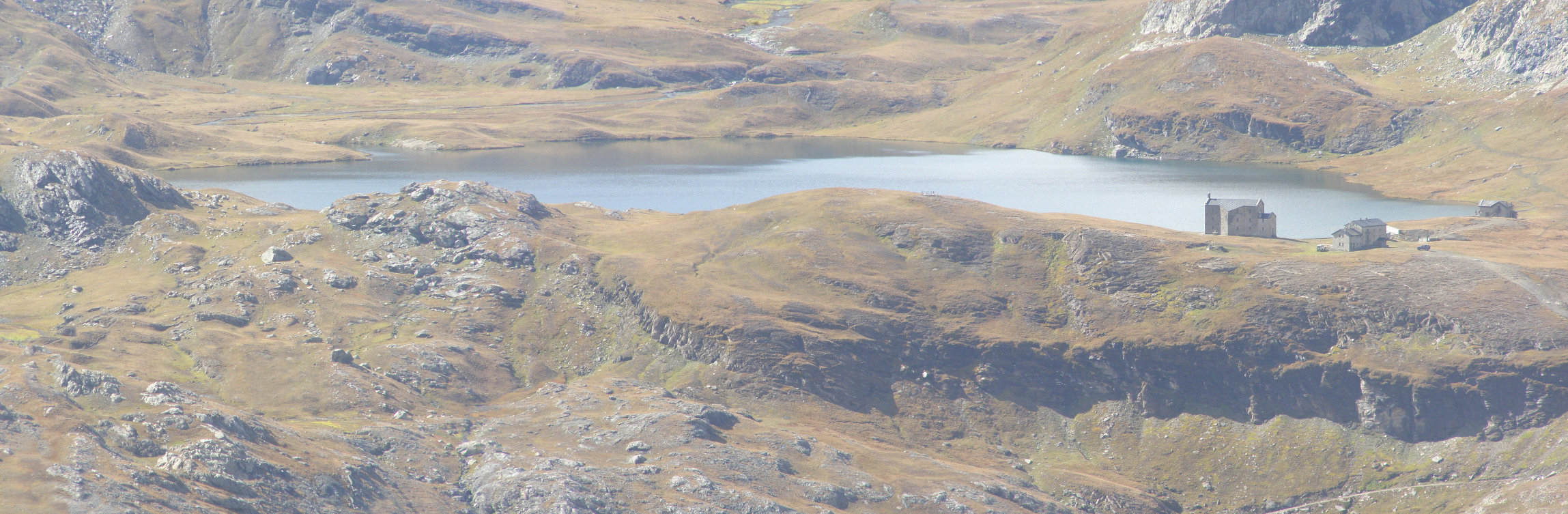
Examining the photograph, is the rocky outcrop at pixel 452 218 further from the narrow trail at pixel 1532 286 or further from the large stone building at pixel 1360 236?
the narrow trail at pixel 1532 286

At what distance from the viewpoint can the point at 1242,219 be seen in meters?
180

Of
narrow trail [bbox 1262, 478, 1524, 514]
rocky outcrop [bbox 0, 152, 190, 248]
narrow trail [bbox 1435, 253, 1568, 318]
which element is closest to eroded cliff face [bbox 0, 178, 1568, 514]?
narrow trail [bbox 1262, 478, 1524, 514]

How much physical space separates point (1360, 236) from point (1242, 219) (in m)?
15.8

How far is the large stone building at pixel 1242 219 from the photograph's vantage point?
180 meters

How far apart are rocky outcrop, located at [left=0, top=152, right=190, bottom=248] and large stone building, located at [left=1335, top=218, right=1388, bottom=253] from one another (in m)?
154

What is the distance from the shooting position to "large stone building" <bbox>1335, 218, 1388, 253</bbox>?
16850 cm

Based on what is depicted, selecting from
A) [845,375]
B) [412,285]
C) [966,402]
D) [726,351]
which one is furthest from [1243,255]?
[412,285]

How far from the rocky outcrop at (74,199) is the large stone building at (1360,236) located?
154351 mm

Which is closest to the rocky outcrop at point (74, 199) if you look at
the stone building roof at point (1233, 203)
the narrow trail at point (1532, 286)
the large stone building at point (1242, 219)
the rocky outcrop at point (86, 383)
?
the rocky outcrop at point (86, 383)

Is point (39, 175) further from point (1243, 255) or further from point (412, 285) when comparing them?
point (1243, 255)

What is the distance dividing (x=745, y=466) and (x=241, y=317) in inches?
2530

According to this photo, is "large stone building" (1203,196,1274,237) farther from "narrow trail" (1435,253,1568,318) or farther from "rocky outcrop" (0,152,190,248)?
"rocky outcrop" (0,152,190,248)

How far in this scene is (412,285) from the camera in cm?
17138

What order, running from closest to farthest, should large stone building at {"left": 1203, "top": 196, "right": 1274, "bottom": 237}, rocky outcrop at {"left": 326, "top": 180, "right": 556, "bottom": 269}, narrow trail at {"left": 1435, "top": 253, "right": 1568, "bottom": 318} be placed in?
narrow trail at {"left": 1435, "top": 253, "right": 1568, "bottom": 318} → rocky outcrop at {"left": 326, "top": 180, "right": 556, "bottom": 269} → large stone building at {"left": 1203, "top": 196, "right": 1274, "bottom": 237}
